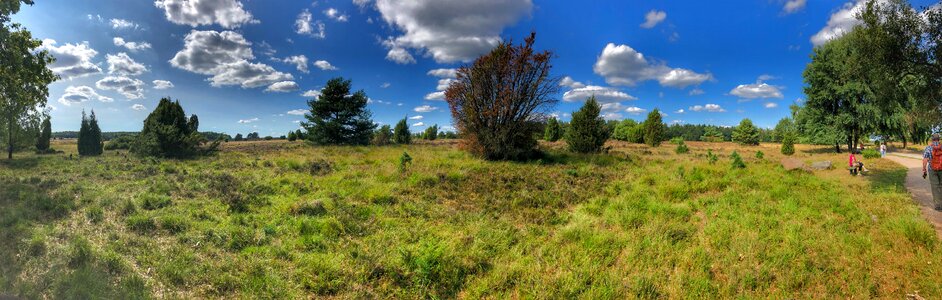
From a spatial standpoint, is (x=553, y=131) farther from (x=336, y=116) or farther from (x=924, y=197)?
(x=924, y=197)

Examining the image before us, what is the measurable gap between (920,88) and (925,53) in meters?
1.72

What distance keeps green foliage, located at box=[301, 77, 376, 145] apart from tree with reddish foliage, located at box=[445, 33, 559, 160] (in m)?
21.5

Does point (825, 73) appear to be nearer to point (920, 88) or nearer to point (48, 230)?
point (920, 88)

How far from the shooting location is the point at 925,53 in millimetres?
10430

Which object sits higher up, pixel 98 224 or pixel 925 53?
pixel 925 53

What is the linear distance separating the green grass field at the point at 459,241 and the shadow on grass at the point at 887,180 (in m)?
0.23

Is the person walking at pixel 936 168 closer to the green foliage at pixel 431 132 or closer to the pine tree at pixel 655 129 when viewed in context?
the pine tree at pixel 655 129

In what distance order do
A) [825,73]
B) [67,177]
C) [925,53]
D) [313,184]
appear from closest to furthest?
[925,53] → [313,184] → [67,177] → [825,73]

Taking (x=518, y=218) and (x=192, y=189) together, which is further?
(x=192, y=189)

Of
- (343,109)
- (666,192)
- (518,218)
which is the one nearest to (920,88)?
(666,192)

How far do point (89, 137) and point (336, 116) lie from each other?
1865 cm

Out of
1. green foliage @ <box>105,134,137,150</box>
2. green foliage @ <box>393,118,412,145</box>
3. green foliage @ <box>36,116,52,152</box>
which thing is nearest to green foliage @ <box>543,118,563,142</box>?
green foliage @ <box>393,118,412,145</box>

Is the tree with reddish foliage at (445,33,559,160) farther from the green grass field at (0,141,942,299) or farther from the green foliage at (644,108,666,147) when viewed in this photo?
the green foliage at (644,108,666,147)

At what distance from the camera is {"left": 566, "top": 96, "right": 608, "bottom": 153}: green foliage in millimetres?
22828
